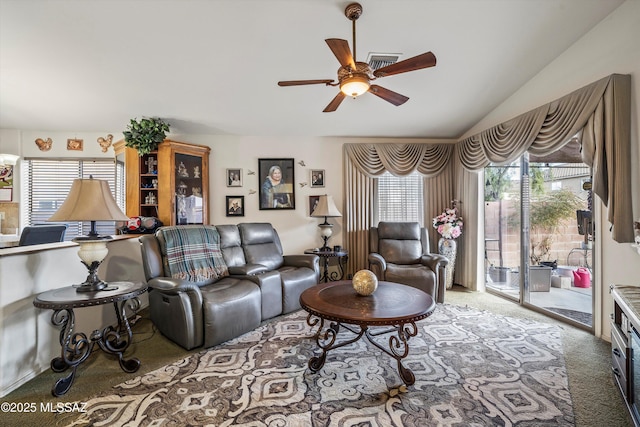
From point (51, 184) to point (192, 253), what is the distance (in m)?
3.17

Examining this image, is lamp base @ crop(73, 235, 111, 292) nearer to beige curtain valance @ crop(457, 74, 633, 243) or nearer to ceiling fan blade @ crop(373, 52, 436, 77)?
ceiling fan blade @ crop(373, 52, 436, 77)

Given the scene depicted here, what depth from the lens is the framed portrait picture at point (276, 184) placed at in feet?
14.5

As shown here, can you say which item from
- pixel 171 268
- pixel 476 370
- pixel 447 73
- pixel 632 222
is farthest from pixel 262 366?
pixel 447 73

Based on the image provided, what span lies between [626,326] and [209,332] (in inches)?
112

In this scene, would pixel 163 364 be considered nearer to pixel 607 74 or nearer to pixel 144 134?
pixel 144 134

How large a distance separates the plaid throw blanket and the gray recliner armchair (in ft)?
6.42

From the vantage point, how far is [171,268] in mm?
2775

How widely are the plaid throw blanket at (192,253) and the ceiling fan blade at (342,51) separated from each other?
2341 millimetres

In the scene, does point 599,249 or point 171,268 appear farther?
point 171,268

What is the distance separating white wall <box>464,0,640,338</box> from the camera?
223 cm

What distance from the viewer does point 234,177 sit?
4.37 meters

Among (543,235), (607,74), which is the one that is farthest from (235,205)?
(607,74)

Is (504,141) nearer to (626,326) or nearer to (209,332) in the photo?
(626,326)

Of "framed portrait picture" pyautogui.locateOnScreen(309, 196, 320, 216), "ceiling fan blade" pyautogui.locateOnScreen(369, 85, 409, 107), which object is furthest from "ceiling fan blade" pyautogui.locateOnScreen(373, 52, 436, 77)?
"framed portrait picture" pyautogui.locateOnScreen(309, 196, 320, 216)
